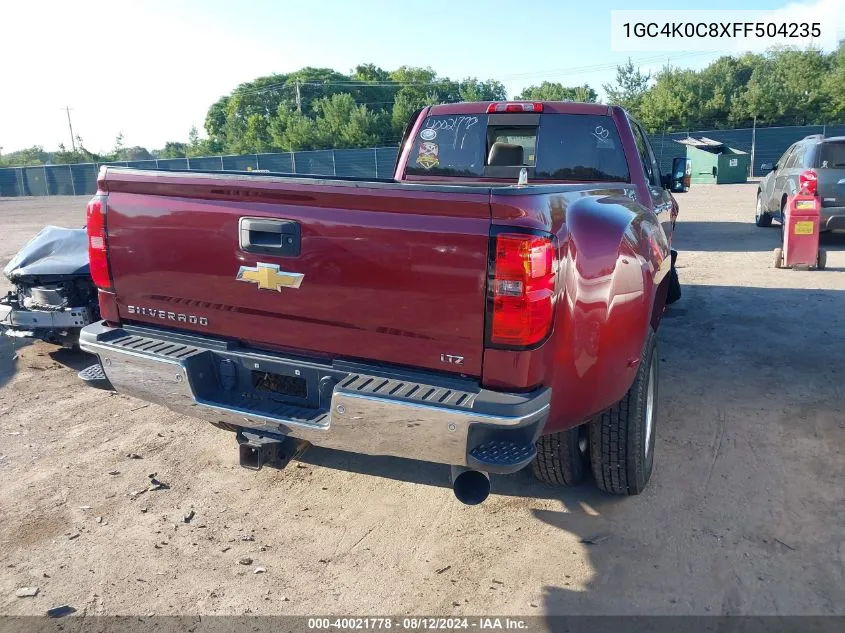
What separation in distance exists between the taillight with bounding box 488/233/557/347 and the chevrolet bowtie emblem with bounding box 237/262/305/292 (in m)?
0.84

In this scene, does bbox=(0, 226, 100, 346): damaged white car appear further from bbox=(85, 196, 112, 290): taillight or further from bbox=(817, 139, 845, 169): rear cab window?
bbox=(817, 139, 845, 169): rear cab window

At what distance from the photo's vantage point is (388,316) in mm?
2533

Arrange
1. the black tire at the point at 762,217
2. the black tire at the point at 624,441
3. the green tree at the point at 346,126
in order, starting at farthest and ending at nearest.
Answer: the green tree at the point at 346,126, the black tire at the point at 762,217, the black tire at the point at 624,441

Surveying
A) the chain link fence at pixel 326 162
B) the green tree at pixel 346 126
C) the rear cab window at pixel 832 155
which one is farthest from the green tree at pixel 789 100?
the rear cab window at pixel 832 155

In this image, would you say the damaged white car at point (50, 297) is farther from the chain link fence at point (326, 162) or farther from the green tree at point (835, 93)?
the green tree at point (835, 93)

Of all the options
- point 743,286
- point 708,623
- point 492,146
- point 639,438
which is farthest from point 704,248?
point 708,623

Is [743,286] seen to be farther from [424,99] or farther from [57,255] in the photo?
[424,99]

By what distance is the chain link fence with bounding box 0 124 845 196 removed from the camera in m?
33.5

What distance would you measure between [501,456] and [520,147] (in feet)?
9.65

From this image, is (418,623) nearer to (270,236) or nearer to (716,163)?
(270,236)

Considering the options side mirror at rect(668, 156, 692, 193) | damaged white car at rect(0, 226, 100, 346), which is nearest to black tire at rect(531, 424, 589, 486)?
side mirror at rect(668, 156, 692, 193)

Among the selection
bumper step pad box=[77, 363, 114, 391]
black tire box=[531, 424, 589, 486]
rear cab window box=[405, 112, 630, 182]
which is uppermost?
rear cab window box=[405, 112, 630, 182]

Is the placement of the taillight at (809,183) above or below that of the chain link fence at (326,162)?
below

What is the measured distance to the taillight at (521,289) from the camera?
2295 millimetres
